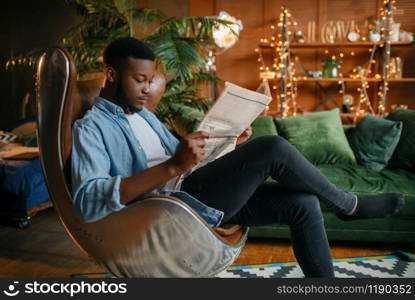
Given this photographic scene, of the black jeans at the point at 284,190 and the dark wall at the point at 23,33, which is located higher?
the dark wall at the point at 23,33

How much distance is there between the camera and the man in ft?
4.69

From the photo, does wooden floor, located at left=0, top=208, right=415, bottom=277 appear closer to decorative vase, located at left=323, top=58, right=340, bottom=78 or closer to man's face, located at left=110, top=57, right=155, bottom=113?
man's face, located at left=110, top=57, right=155, bottom=113

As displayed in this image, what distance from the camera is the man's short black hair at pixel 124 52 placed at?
4.75ft

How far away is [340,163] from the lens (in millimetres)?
3084

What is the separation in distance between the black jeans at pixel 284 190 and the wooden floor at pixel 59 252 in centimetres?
98

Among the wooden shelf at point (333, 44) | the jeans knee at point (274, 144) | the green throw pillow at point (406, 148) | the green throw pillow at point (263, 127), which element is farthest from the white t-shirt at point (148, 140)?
the wooden shelf at point (333, 44)

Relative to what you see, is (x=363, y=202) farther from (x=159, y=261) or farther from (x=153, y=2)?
(x=153, y=2)

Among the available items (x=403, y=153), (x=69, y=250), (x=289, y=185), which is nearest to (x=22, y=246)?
(x=69, y=250)

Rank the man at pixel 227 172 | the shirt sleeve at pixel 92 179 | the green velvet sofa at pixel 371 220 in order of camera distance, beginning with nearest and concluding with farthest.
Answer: the shirt sleeve at pixel 92 179 < the man at pixel 227 172 < the green velvet sofa at pixel 371 220

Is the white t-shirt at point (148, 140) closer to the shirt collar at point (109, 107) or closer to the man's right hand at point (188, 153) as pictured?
the shirt collar at point (109, 107)

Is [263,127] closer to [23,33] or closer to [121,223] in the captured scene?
[121,223]

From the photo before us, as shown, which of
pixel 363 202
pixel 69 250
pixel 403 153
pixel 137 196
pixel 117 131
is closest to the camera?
pixel 137 196

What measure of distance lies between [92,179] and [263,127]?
207 cm

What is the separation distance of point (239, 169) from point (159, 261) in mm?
384
